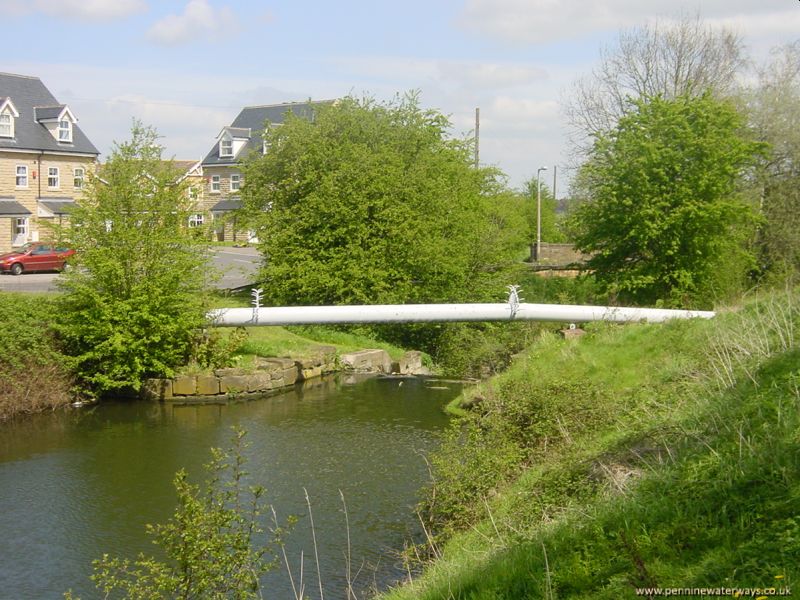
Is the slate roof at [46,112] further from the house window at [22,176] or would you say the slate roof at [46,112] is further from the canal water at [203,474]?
the canal water at [203,474]

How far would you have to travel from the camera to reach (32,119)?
4416 centimetres

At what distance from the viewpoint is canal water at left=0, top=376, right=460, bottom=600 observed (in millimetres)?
10992

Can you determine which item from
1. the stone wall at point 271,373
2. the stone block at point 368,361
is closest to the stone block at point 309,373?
the stone wall at point 271,373

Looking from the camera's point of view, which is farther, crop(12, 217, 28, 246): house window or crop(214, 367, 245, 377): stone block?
crop(12, 217, 28, 246): house window

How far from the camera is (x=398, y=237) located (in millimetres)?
28203

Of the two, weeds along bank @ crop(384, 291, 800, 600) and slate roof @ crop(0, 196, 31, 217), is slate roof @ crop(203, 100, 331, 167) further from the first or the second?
weeds along bank @ crop(384, 291, 800, 600)

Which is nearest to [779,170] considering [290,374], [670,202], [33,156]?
[670,202]

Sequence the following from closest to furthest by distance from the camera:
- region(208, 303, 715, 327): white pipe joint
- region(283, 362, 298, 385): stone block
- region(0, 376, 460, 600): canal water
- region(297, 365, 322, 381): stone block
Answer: region(0, 376, 460, 600): canal water
region(208, 303, 715, 327): white pipe joint
region(283, 362, 298, 385): stone block
region(297, 365, 322, 381): stone block

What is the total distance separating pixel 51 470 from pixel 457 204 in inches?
738

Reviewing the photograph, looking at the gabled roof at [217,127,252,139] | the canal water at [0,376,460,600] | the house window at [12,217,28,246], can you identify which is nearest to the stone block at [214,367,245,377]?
the canal water at [0,376,460,600]

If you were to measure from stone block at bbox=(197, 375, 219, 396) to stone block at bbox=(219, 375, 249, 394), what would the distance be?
0.12 metres

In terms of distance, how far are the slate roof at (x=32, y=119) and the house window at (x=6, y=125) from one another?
28cm

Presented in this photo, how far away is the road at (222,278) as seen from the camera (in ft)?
95.0

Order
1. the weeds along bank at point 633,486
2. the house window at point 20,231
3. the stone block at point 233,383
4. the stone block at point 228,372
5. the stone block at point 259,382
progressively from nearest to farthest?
the weeds along bank at point 633,486 → the stone block at point 233,383 → the stone block at point 228,372 → the stone block at point 259,382 → the house window at point 20,231
